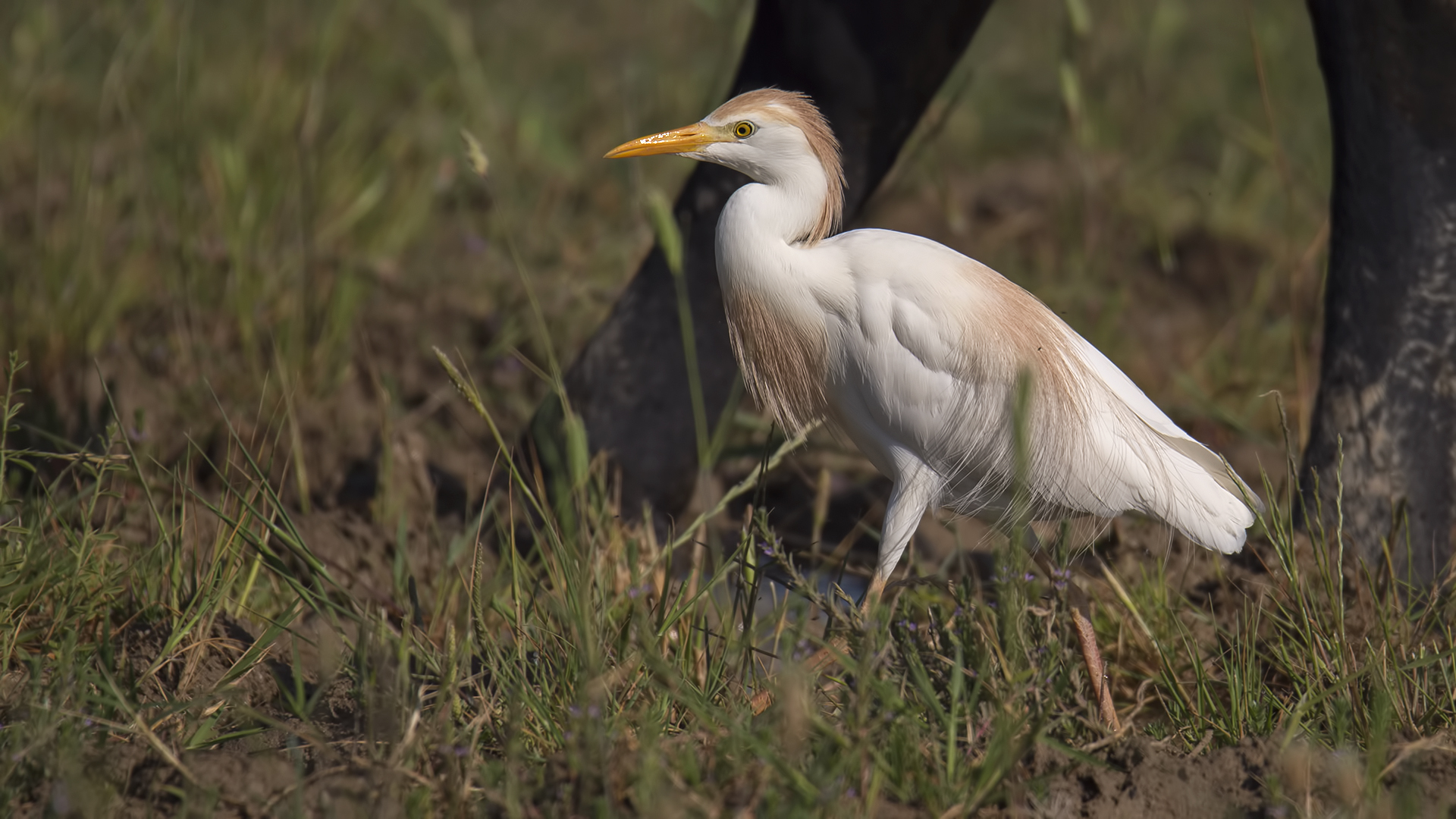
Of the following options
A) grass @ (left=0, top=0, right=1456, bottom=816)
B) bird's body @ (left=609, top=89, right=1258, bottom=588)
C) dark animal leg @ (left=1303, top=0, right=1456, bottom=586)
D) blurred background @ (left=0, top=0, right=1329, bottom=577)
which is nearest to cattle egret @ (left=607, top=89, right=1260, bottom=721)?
bird's body @ (left=609, top=89, right=1258, bottom=588)

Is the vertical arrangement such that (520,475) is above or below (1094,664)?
below

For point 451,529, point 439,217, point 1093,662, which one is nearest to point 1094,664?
point 1093,662

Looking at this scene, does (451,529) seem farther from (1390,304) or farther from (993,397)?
(1390,304)

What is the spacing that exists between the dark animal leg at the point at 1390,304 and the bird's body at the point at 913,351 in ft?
1.05

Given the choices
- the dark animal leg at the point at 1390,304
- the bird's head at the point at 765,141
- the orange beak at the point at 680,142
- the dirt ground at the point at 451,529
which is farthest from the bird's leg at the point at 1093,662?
the orange beak at the point at 680,142

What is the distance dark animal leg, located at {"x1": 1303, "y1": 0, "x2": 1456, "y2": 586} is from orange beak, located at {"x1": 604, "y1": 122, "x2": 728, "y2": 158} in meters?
1.14

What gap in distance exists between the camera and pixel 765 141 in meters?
2.17

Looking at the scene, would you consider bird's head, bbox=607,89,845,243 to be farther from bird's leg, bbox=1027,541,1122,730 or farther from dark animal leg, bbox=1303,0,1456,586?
dark animal leg, bbox=1303,0,1456,586

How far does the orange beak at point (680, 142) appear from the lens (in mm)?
2176

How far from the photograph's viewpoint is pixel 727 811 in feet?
5.41

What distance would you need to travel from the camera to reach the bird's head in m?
2.16

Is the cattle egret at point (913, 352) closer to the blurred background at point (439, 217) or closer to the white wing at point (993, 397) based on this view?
the white wing at point (993, 397)

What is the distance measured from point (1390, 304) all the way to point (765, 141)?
3.94 feet

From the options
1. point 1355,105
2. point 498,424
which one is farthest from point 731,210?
point 498,424
